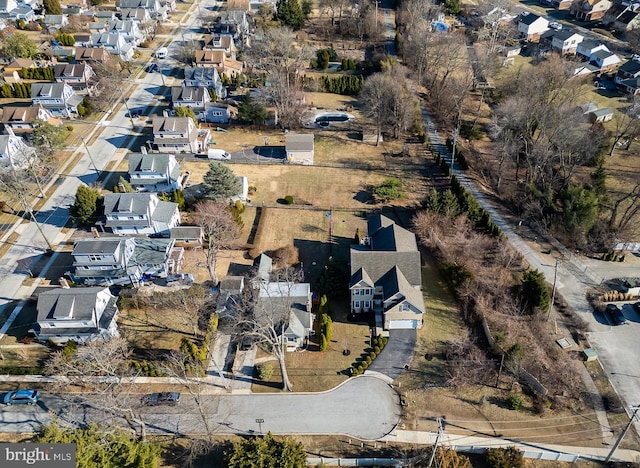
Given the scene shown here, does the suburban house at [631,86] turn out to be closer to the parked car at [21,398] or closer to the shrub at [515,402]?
the shrub at [515,402]

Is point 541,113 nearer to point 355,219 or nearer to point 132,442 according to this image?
point 355,219

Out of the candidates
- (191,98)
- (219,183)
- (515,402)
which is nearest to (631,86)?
(515,402)

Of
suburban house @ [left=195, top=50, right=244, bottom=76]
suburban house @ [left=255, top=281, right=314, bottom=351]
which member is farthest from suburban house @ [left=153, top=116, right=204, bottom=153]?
suburban house @ [left=255, top=281, right=314, bottom=351]

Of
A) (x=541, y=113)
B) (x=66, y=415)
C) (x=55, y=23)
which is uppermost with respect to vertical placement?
(x=55, y=23)

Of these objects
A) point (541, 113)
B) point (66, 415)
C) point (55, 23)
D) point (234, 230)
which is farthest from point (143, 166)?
point (55, 23)

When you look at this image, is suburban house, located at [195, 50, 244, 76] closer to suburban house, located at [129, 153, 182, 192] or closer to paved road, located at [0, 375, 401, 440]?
suburban house, located at [129, 153, 182, 192]

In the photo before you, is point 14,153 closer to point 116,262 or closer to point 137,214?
point 137,214

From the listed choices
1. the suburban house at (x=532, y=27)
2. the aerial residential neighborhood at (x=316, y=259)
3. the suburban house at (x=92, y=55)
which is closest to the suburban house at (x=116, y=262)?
the aerial residential neighborhood at (x=316, y=259)
